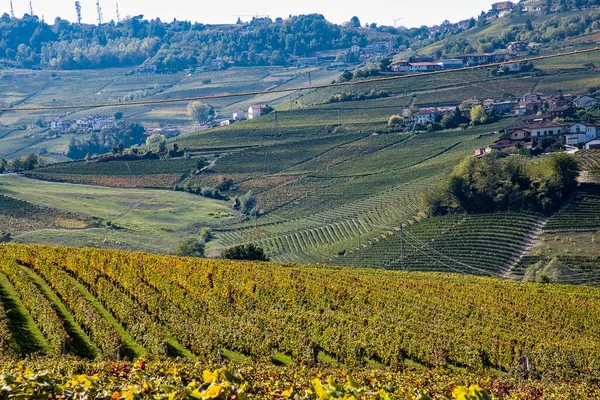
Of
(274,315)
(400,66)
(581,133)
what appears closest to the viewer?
(274,315)

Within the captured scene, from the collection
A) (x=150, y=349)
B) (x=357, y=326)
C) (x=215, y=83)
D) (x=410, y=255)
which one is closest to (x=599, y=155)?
(x=410, y=255)

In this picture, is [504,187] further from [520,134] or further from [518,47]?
[518,47]

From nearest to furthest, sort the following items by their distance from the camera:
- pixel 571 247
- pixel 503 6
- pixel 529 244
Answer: pixel 571 247 → pixel 529 244 → pixel 503 6

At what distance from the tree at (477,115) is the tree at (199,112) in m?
68.2

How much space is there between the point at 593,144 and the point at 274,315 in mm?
53641

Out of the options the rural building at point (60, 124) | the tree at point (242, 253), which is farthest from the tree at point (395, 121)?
the rural building at point (60, 124)

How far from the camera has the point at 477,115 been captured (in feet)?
317

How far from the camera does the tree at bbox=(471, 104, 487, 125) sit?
96125 mm

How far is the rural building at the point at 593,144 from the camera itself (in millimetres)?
73250

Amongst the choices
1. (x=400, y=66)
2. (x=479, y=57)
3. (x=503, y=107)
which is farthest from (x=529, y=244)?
(x=479, y=57)

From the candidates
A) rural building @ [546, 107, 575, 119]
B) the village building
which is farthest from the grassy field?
rural building @ [546, 107, 575, 119]

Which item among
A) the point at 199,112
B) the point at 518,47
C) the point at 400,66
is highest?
the point at 518,47

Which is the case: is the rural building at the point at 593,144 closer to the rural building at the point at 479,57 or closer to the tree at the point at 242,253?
the tree at the point at 242,253

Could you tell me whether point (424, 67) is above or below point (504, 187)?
above
